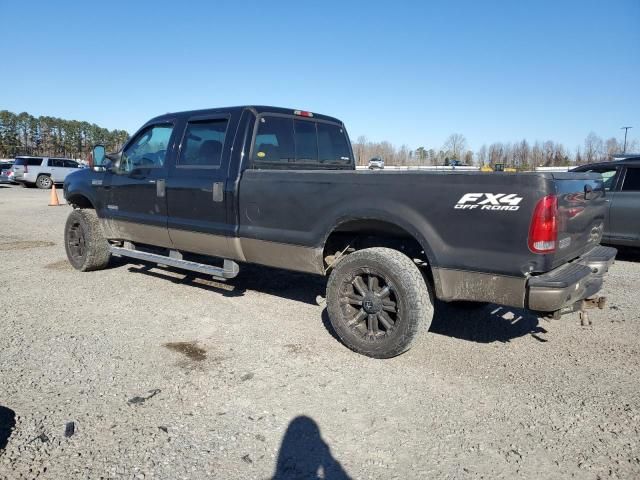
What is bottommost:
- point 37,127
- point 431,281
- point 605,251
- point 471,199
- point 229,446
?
point 229,446

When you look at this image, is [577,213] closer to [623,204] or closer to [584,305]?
[584,305]

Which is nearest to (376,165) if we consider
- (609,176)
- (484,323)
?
(609,176)

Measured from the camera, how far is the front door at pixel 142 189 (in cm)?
548

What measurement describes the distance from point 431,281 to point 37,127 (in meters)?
98.1

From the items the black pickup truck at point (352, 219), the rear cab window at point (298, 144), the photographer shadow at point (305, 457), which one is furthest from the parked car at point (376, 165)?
the photographer shadow at point (305, 457)

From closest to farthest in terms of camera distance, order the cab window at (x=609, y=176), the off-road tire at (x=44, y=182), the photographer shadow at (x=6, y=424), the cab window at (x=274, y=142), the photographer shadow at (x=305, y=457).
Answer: the photographer shadow at (x=305, y=457)
the photographer shadow at (x=6, y=424)
the cab window at (x=274, y=142)
the cab window at (x=609, y=176)
the off-road tire at (x=44, y=182)

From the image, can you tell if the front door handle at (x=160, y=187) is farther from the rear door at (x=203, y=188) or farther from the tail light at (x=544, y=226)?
the tail light at (x=544, y=226)

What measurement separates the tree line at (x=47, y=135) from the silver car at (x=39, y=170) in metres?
58.6

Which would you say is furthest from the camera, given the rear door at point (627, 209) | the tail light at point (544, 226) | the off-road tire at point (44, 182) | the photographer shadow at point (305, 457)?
the off-road tire at point (44, 182)

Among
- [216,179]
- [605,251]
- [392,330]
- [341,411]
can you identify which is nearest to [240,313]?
[216,179]

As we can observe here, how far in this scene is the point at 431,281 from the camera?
4109mm

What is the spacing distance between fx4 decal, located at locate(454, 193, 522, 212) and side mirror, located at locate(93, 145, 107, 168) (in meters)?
4.75

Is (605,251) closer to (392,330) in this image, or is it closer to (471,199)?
(471,199)

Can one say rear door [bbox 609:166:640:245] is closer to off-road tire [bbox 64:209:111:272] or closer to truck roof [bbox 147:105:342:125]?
truck roof [bbox 147:105:342:125]
